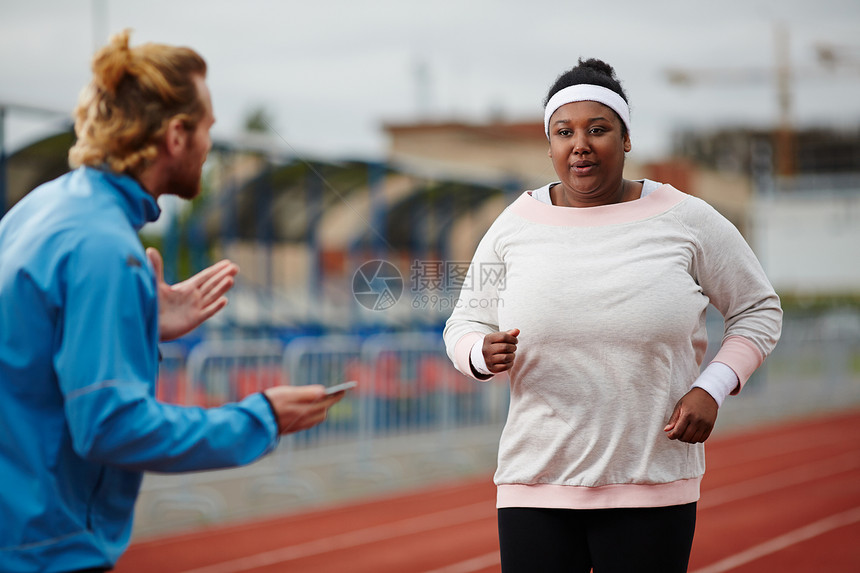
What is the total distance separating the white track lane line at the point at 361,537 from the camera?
7117 mm

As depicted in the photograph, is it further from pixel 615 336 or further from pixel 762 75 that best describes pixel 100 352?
pixel 762 75

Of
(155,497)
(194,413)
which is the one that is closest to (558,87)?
(194,413)

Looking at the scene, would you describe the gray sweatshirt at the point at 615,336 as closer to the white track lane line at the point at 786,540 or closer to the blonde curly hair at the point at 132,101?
the blonde curly hair at the point at 132,101

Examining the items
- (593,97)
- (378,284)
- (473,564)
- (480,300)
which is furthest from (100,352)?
(473,564)

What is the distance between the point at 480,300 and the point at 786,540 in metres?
6.06

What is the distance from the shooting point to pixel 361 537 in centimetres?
803

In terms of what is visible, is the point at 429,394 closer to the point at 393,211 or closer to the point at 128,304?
the point at 393,211

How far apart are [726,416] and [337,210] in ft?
25.6

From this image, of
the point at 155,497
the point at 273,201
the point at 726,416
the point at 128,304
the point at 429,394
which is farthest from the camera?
the point at 726,416

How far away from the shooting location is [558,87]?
9.16 ft

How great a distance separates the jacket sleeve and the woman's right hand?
776mm

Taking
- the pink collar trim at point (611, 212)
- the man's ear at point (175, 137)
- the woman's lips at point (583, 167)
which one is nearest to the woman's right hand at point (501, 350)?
the pink collar trim at point (611, 212)

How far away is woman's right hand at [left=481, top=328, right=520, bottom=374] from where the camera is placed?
2578 millimetres

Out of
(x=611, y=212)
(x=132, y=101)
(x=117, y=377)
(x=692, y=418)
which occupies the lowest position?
(x=692, y=418)
